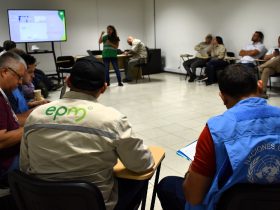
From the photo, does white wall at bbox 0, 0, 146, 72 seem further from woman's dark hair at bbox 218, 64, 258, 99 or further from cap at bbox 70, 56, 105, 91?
woman's dark hair at bbox 218, 64, 258, 99

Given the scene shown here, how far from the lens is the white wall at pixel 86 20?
8.55 meters

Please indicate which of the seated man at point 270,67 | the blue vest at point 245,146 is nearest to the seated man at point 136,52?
the seated man at point 270,67

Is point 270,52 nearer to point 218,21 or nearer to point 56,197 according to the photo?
point 218,21

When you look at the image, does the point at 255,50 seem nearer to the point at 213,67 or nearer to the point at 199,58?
the point at 213,67

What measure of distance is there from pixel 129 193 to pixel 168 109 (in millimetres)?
3753

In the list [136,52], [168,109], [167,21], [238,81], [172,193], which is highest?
[167,21]

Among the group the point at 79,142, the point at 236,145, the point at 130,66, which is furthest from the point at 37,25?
the point at 236,145

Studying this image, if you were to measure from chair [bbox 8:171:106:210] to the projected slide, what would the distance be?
24.0ft

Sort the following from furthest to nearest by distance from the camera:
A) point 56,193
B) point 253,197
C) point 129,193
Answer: point 129,193 < point 56,193 < point 253,197

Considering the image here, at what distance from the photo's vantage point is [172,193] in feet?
5.50

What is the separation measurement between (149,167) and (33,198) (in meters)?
0.57

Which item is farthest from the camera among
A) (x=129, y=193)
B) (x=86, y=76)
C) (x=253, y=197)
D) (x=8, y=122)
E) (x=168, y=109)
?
(x=168, y=109)

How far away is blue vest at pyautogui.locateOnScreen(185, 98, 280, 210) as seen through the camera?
114 centimetres

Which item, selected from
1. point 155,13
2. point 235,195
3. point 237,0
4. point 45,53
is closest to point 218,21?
point 237,0
